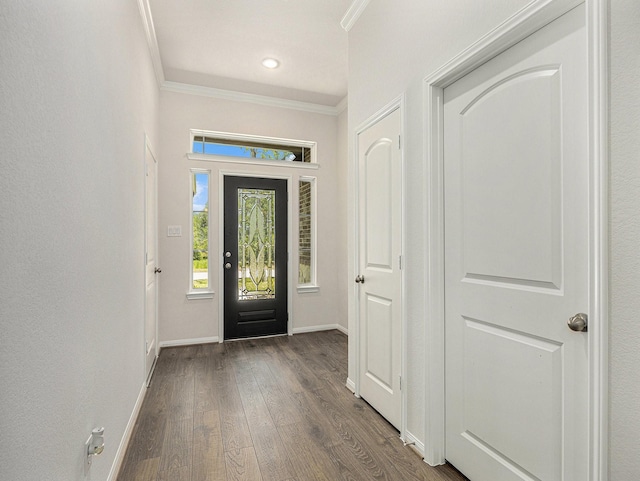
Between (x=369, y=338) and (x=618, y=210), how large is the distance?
1.76 metres

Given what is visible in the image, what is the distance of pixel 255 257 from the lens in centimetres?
423

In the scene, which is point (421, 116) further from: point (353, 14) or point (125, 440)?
point (125, 440)

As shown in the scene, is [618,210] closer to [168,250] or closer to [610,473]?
[610,473]

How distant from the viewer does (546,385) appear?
52.2 inches

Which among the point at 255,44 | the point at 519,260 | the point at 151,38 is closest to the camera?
the point at 519,260

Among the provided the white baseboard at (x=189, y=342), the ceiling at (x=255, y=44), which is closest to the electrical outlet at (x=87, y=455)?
the white baseboard at (x=189, y=342)

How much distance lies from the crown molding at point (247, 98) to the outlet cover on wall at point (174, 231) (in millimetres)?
1525

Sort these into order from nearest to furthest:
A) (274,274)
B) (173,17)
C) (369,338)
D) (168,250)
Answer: (369,338)
(173,17)
(168,250)
(274,274)

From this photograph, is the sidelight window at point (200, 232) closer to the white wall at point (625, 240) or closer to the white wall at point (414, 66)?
the white wall at point (414, 66)

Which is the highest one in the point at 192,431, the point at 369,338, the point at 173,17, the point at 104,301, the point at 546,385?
the point at 173,17

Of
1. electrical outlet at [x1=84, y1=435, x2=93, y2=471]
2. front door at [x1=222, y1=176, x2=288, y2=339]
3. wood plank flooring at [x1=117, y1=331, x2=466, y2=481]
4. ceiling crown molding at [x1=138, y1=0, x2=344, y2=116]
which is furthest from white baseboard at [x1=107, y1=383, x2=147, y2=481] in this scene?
ceiling crown molding at [x1=138, y1=0, x2=344, y2=116]

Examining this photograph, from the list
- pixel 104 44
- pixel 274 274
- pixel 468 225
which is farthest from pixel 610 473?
pixel 274 274

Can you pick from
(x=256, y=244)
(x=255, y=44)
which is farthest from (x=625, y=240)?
(x=256, y=244)

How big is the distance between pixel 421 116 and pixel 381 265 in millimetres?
972
